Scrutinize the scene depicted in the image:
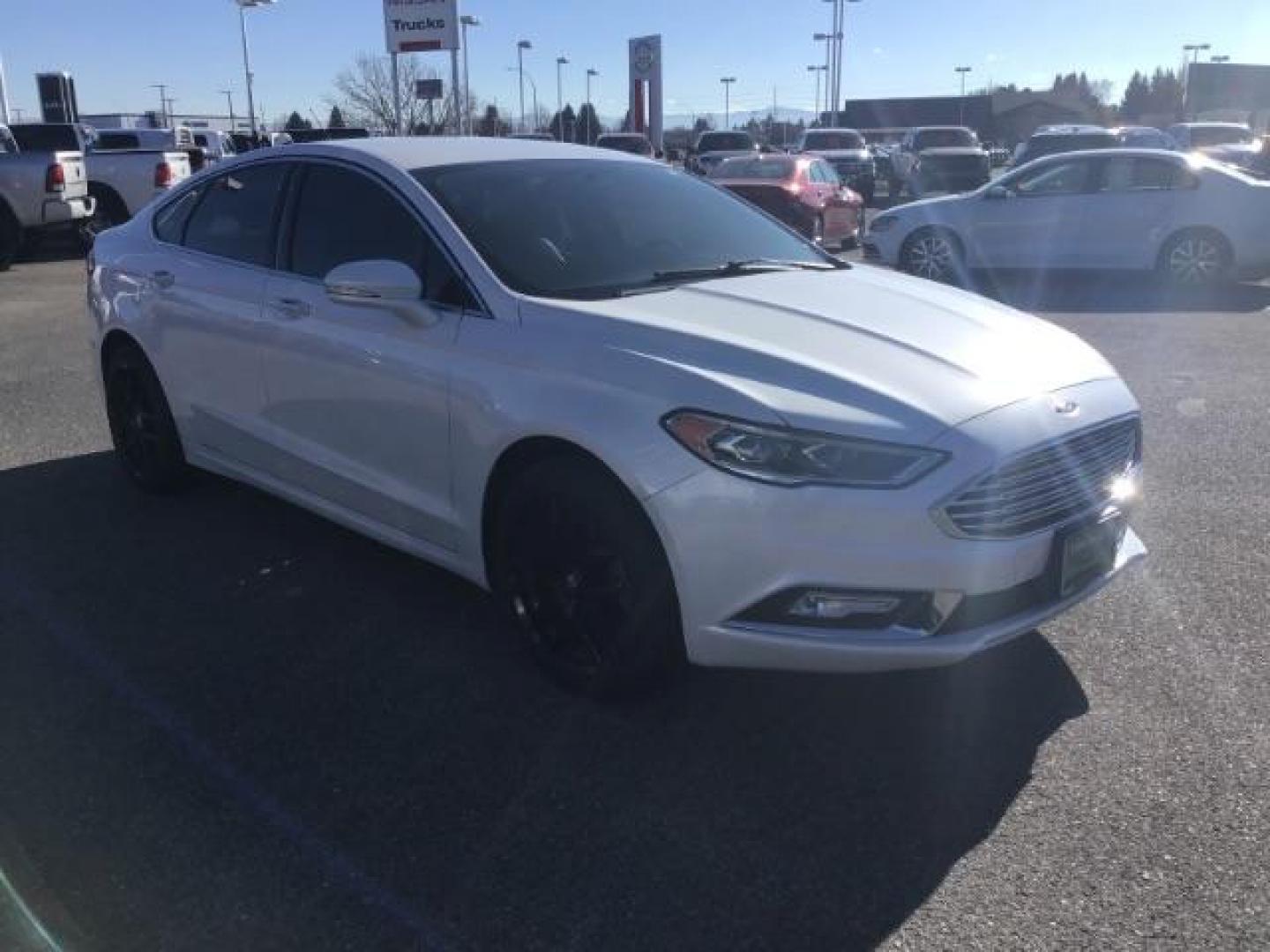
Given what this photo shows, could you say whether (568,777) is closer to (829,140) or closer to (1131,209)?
(1131,209)

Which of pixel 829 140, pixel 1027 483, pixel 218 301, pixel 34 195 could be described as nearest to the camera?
pixel 1027 483

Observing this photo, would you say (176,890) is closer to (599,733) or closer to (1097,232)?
(599,733)

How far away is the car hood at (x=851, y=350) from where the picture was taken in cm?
311

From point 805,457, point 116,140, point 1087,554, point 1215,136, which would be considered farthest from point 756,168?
point 1215,136

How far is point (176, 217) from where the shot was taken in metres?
5.51

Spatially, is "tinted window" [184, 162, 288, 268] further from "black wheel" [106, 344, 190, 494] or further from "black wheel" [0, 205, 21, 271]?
"black wheel" [0, 205, 21, 271]

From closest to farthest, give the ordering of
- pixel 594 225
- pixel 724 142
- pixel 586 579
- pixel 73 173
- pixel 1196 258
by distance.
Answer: pixel 586 579 → pixel 594 225 → pixel 1196 258 → pixel 73 173 → pixel 724 142

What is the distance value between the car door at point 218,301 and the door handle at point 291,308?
10 centimetres

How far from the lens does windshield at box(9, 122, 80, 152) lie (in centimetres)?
1973

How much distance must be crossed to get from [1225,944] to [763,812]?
3.56 feet

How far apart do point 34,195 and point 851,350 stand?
51.4 ft

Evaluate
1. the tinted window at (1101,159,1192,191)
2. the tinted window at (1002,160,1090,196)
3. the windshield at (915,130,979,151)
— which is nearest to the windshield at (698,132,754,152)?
the windshield at (915,130,979,151)

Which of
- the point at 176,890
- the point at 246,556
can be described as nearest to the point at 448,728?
the point at 176,890

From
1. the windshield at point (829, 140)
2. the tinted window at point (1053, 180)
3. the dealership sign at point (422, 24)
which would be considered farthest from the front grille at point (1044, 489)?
the windshield at point (829, 140)
